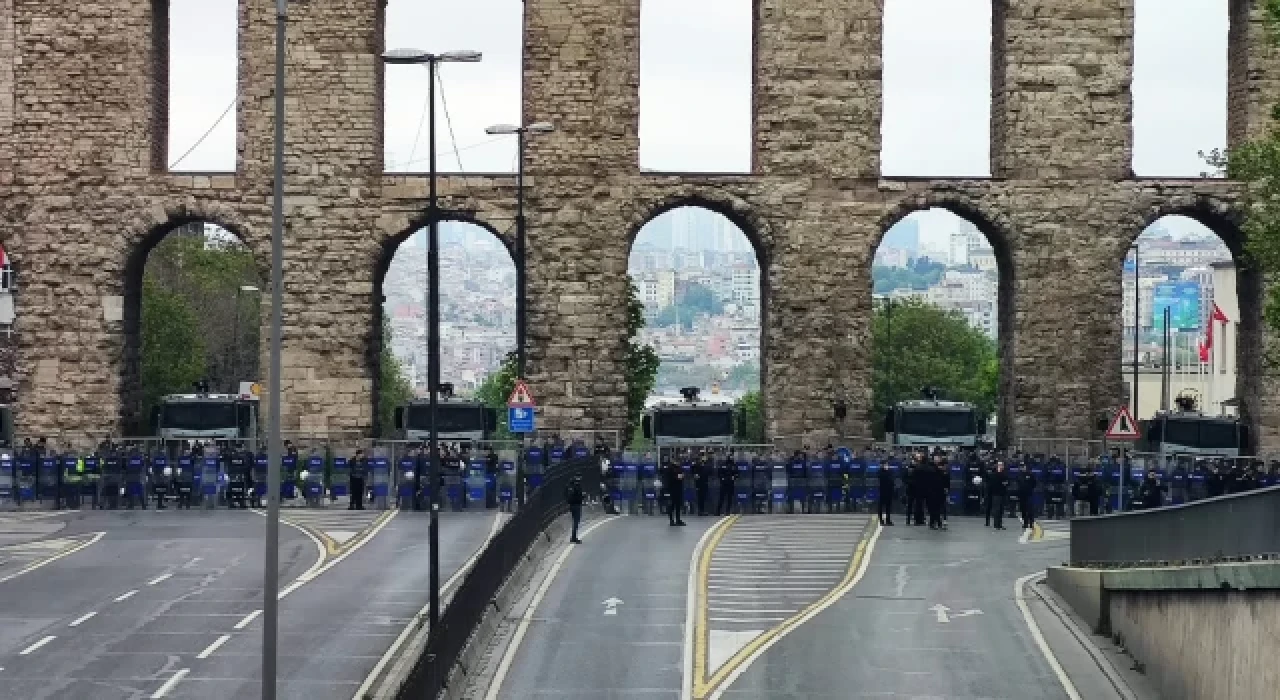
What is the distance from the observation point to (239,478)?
54.2 meters

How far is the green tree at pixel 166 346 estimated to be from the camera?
9538 centimetres

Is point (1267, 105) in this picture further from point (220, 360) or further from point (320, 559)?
point (220, 360)

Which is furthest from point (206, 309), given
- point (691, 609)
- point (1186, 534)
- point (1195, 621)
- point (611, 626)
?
point (1195, 621)

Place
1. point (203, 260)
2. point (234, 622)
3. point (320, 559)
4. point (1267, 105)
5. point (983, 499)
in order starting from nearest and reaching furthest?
point (234, 622) < point (320, 559) < point (983, 499) < point (1267, 105) < point (203, 260)

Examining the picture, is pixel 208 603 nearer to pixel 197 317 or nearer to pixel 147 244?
pixel 147 244

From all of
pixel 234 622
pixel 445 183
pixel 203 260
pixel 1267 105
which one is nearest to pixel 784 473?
pixel 445 183

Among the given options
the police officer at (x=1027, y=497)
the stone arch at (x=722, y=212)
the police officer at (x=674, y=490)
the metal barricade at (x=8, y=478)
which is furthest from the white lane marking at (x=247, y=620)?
the stone arch at (x=722, y=212)

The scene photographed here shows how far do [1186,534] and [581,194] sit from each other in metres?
34.2

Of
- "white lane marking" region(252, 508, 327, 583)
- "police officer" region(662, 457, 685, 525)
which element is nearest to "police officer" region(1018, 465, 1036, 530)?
"police officer" region(662, 457, 685, 525)

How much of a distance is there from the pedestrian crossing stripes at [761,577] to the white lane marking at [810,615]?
0.40ft

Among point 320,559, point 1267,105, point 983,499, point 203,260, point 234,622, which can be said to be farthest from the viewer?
point 203,260

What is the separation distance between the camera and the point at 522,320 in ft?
190

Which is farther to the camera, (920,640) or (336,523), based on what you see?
(336,523)

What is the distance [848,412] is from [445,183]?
1247 cm
